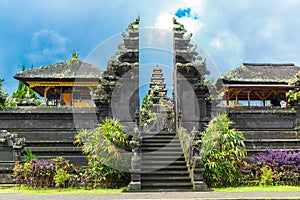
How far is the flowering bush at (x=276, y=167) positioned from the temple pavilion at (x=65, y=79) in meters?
10.9

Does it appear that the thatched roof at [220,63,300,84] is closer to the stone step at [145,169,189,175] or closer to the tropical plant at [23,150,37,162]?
the stone step at [145,169,189,175]

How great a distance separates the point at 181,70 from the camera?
14289 millimetres

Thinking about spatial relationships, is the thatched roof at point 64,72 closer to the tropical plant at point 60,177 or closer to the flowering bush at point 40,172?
the flowering bush at point 40,172

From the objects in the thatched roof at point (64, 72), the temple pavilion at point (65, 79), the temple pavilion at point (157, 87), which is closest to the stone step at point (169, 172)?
the temple pavilion at point (65, 79)

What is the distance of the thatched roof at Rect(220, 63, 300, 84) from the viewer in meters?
21.7

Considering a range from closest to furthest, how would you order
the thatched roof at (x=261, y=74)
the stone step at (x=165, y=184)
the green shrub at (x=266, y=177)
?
the stone step at (x=165, y=184)
the green shrub at (x=266, y=177)
the thatched roof at (x=261, y=74)

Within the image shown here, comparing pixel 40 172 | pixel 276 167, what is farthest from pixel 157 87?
pixel 40 172

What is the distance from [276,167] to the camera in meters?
12.2

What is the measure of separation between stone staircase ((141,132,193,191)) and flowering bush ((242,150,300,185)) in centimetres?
243

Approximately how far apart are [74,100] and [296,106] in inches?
592

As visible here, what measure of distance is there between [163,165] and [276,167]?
4187mm

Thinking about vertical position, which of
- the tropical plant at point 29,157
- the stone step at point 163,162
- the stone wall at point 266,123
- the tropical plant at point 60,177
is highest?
the stone wall at point 266,123

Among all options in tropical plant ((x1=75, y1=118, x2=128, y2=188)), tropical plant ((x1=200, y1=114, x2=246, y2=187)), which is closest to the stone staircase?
tropical plant ((x1=200, y1=114, x2=246, y2=187))

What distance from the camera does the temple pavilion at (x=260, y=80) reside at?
70.6 ft
